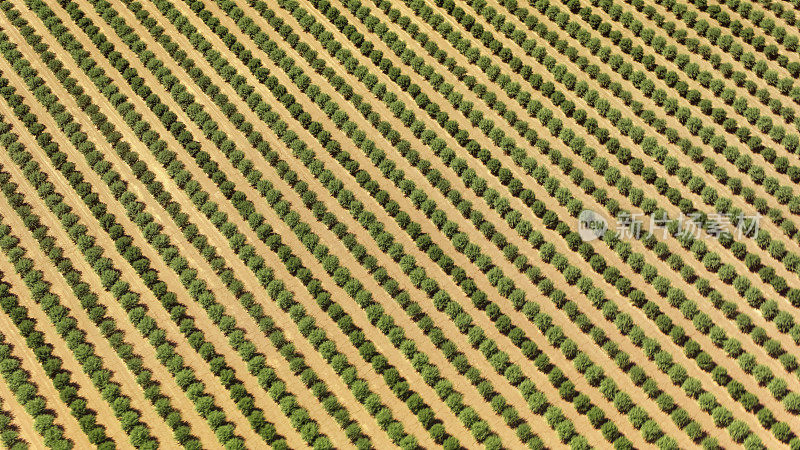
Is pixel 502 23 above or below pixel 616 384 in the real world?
above

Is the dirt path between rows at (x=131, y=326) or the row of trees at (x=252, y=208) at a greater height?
the row of trees at (x=252, y=208)

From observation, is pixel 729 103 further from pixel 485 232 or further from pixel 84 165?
pixel 84 165

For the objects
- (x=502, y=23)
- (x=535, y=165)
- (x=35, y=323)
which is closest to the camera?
(x=35, y=323)

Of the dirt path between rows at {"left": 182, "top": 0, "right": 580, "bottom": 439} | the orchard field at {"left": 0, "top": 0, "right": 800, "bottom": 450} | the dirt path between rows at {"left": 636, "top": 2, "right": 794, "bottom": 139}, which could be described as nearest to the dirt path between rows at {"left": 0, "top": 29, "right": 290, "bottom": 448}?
the orchard field at {"left": 0, "top": 0, "right": 800, "bottom": 450}

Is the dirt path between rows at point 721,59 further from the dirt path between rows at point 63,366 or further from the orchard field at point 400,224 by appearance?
the dirt path between rows at point 63,366

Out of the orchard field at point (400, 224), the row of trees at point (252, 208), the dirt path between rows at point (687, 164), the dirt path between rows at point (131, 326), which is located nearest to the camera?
the row of trees at point (252, 208)

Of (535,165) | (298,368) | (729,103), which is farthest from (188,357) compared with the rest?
(729,103)

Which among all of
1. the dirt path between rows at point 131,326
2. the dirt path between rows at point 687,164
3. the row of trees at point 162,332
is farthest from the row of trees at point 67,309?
the dirt path between rows at point 687,164
